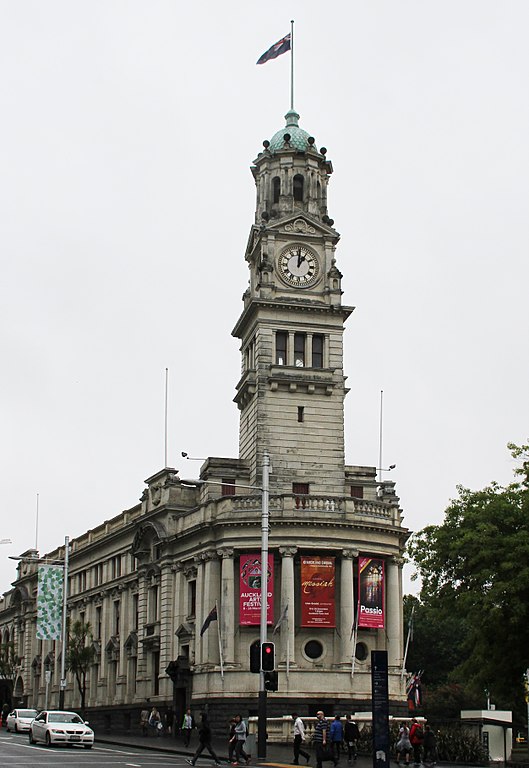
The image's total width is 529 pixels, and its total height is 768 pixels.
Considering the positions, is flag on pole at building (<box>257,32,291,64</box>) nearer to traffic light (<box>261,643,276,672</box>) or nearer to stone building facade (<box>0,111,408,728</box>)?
stone building facade (<box>0,111,408,728</box>)

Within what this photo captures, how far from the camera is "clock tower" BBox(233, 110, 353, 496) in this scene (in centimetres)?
6762

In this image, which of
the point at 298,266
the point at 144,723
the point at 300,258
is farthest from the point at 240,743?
the point at 300,258

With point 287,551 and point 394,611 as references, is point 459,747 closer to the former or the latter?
point 287,551

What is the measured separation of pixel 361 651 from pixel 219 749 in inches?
564

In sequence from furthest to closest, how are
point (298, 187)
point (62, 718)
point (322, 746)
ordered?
point (298, 187) → point (62, 718) → point (322, 746)

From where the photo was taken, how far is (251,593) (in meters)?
59.9

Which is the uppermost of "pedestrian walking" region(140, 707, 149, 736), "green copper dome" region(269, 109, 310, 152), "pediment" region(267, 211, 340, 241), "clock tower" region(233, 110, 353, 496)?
"green copper dome" region(269, 109, 310, 152)

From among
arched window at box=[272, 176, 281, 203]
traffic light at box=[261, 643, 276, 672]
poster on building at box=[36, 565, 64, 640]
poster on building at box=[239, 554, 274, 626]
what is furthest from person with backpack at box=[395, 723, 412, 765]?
arched window at box=[272, 176, 281, 203]

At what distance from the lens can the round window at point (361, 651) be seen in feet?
202

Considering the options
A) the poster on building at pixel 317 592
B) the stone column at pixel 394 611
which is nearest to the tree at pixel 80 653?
the poster on building at pixel 317 592

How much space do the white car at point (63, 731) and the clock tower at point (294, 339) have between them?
21.6m

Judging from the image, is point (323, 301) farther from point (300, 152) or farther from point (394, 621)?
point (394, 621)

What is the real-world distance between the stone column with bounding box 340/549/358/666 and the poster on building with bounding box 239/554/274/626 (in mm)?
3803

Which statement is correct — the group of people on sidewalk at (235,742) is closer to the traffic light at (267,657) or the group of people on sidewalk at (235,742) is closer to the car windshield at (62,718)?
the traffic light at (267,657)
